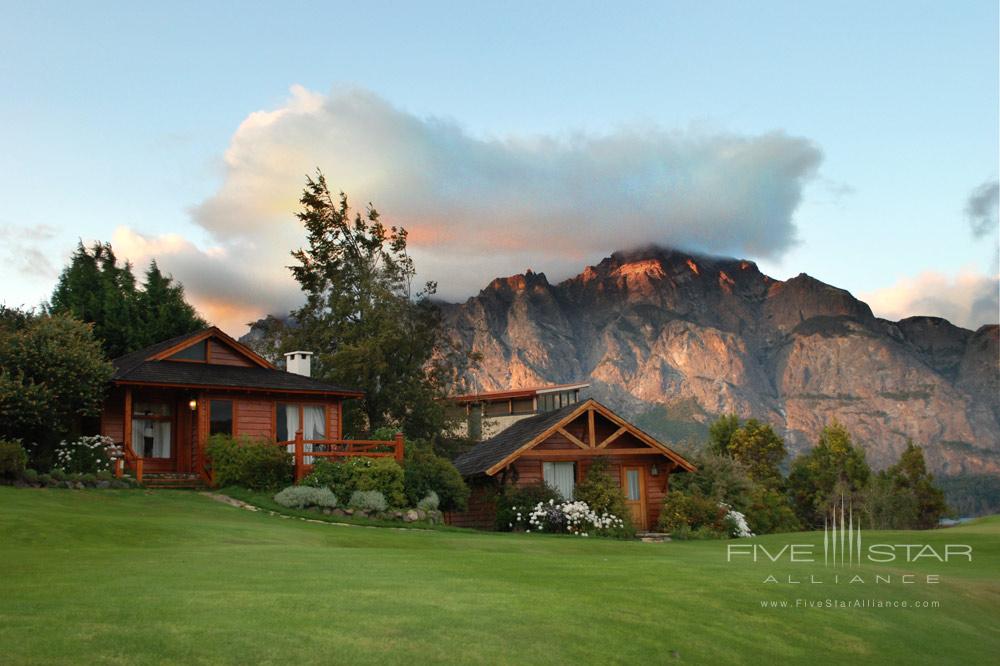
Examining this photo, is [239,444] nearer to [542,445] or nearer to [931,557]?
[542,445]

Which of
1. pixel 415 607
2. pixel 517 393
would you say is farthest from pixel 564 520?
pixel 517 393

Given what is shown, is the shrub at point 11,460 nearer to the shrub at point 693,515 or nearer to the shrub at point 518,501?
the shrub at point 518,501

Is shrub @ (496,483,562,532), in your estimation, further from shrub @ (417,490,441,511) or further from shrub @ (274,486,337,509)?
shrub @ (274,486,337,509)

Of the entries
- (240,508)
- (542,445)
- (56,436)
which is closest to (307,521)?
(240,508)

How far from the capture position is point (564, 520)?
30.2m

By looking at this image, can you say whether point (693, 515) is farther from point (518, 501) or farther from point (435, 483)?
point (435, 483)

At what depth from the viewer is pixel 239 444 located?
98.5ft

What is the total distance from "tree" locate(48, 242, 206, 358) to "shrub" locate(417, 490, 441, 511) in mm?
27474

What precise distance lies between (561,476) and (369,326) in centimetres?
2235

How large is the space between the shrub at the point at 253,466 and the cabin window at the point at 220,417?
2293 millimetres

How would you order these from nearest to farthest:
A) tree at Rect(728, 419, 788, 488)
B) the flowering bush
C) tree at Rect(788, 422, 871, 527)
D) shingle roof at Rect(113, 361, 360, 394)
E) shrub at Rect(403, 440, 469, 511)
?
1. shrub at Rect(403, 440, 469, 511)
2. the flowering bush
3. shingle roof at Rect(113, 361, 360, 394)
4. tree at Rect(788, 422, 871, 527)
5. tree at Rect(728, 419, 788, 488)

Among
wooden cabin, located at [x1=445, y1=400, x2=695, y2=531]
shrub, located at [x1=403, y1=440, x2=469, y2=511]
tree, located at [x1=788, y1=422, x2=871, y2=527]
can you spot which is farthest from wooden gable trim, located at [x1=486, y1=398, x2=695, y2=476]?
tree, located at [x1=788, y1=422, x2=871, y2=527]

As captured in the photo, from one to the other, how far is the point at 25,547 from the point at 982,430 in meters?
211

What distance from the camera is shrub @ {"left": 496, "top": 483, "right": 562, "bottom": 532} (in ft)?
101
